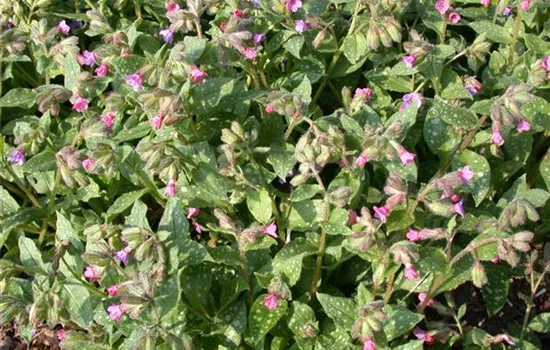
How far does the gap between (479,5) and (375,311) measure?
7.91 ft

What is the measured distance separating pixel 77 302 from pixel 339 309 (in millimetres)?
1017

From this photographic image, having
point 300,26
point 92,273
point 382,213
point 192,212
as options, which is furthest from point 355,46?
point 92,273

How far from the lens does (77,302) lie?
308cm

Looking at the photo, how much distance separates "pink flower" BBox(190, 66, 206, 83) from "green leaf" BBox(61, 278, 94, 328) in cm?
98

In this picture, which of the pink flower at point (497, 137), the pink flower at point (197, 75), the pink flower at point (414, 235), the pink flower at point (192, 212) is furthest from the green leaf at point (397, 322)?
the pink flower at point (197, 75)

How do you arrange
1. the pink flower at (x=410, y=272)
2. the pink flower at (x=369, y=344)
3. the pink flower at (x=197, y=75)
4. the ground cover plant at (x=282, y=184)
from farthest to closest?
the pink flower at (x=197, y=75) → the ground cover plant at (x=282, y=184) → the pink flower at (x=410, y=272) → the pink flower at (x=369, y=344)

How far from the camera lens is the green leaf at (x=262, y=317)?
10.00 feet

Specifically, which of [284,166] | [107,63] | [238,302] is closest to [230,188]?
[284,166]

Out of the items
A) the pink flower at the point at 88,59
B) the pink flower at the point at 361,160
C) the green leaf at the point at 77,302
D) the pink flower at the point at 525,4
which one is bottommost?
the green leaf at the point at 77,302

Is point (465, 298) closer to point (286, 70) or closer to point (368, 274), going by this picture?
point (368, 274)

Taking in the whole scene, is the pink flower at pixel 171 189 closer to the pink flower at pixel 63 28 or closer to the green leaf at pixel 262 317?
the green leaf at pixel 262 317

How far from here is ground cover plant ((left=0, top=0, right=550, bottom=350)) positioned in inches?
117

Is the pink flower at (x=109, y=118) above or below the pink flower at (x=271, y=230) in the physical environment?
above

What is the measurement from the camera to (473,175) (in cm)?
329
